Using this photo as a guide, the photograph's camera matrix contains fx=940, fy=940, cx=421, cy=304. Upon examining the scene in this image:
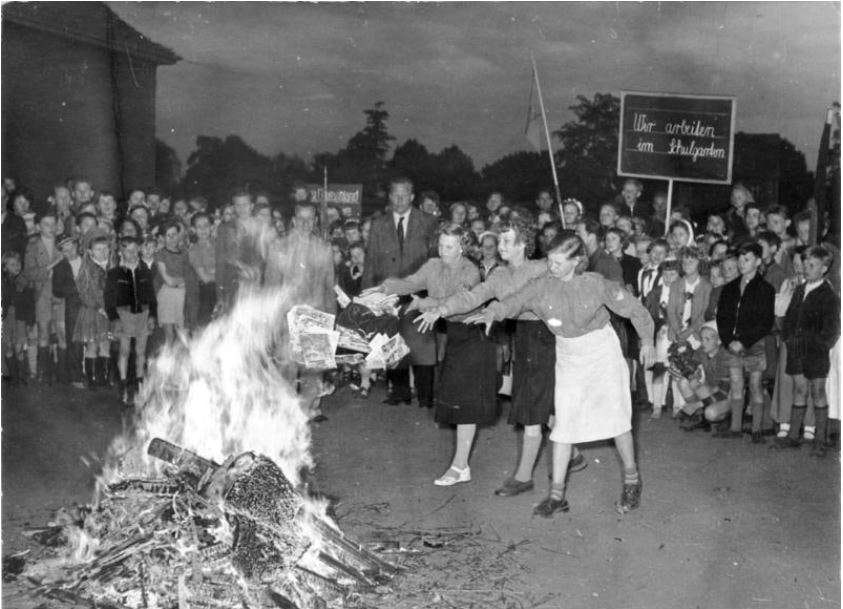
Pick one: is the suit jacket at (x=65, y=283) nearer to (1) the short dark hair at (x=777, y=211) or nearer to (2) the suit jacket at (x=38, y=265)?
(2) the suit jacket at (x=38, y=265)

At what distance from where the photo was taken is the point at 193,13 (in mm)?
17125

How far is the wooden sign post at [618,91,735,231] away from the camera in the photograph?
38.1 ft

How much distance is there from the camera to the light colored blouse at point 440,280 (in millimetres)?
6816

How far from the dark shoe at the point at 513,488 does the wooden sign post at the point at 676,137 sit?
18.9ft

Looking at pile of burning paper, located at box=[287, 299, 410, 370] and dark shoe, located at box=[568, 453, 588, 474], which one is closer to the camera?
pile of burning paper, located at box=[287, 299, 410, 370]

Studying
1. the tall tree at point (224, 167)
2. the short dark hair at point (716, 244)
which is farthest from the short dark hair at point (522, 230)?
the tall tree at point (224, 167)

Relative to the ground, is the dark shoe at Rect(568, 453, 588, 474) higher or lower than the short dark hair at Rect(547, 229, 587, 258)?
lower

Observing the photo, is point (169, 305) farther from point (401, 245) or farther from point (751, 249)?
point (751, 249)

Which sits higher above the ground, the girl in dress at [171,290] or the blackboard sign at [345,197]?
the blackboard sign at [345,197]

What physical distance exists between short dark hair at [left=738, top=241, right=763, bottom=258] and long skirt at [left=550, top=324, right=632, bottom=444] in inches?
125

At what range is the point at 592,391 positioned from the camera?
6.02 metres

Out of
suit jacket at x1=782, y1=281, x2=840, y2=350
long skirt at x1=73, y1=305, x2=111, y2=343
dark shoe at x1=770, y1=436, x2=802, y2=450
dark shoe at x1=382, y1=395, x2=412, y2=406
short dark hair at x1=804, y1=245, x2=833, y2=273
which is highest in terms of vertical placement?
short dark hair at x1=804, y1=245, x2=833, y2=273

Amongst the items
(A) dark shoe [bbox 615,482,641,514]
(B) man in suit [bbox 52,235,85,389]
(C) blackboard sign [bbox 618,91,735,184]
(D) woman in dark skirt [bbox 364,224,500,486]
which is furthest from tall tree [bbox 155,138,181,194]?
(A) dark shoe [bbox 615,482,641,514]

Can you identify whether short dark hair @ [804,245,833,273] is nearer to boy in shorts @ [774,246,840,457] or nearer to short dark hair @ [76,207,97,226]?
boy in shorts @ [774,246,840,457]
